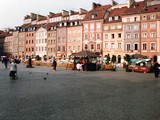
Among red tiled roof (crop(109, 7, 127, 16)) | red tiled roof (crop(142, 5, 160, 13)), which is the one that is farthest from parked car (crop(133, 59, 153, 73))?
red tiled roof (crop(109, 7, 127, 16))

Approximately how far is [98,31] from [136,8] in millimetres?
11800

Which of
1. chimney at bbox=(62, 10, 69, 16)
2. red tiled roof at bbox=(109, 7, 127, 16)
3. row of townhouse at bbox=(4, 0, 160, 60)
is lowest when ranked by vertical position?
row of townhouse at bbox=(4, 0, 160, 60)

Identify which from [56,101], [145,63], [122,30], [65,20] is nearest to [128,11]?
[122,30]

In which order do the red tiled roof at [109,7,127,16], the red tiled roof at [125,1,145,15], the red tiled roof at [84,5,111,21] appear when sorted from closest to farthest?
the red tiled roof at [125,1,145,15]
the red tiled roof at [109,7,127,16]
the red tiled roof at [84,5,111,21]

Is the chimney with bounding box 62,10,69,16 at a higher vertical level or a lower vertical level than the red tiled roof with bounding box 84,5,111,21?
higher

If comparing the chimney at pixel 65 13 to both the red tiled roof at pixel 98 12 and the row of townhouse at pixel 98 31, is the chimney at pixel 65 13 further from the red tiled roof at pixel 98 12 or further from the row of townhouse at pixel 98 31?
the red tiled roof at pixel 98 12

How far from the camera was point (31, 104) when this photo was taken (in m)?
8.77

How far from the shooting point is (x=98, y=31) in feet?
210

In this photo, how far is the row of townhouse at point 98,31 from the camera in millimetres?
55344

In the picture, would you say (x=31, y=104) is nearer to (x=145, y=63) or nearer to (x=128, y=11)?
(x=145, y=63)

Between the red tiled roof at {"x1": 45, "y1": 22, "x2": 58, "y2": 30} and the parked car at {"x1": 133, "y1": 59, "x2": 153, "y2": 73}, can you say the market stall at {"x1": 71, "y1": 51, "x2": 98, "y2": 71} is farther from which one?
the red tiled roof at {"x1": 45, "y1": 22, "x2": 58, "y2": 30}

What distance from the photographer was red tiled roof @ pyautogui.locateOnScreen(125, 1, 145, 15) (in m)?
57.6

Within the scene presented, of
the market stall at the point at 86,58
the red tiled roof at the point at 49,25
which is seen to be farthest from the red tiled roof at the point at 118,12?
the market stall at the point at 86,58

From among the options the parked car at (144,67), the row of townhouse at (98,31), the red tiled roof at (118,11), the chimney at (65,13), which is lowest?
the parked car at (144,67)
